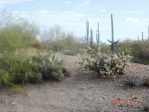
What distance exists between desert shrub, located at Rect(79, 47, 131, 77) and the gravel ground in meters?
0.33

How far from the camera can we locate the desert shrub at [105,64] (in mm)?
16828

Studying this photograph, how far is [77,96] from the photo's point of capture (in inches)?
589

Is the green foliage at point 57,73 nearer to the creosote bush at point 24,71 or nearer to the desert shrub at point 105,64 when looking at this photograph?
the creosote bush at point 24,71

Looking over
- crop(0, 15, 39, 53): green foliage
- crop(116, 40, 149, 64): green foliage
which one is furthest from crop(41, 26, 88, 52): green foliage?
crop(0, 15, 39, 53): green foliage

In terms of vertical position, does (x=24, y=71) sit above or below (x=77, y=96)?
above

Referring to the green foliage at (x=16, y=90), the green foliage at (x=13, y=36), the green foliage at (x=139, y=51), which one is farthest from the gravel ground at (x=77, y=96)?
the green foliage at (x=139, y=51)

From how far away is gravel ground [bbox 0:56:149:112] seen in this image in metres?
13.8

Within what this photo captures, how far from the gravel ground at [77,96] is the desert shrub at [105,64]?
13.0 inches

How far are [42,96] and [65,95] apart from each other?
2.81ft

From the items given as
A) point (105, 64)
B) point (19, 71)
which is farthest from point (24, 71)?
point (105, 64)

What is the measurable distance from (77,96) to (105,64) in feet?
8.01

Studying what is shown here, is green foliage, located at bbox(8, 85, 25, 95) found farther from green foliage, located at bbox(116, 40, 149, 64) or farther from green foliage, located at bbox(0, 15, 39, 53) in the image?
green foliage, located at bbox(116, 40, 149, 64)

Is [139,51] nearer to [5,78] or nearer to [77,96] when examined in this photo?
[77,96]

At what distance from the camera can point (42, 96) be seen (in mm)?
15188
